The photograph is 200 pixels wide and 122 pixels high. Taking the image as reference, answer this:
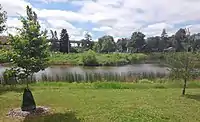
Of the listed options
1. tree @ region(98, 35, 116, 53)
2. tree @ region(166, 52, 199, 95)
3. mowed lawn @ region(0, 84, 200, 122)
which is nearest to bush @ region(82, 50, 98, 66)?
tree @ region(98, 35, 116, 53)

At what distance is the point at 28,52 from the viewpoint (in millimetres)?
13242

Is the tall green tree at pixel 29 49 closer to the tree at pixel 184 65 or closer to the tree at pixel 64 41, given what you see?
the tree at pixel 184 65

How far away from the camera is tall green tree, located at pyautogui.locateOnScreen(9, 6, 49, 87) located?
1309 cm

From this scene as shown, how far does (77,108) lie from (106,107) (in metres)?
1.38

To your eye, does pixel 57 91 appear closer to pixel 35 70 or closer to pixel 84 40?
pixel 35 70

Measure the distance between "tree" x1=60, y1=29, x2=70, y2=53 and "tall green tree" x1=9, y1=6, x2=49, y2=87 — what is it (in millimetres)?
73355

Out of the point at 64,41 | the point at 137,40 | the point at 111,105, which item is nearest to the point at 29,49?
the point at 111,105

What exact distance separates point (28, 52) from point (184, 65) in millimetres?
9510

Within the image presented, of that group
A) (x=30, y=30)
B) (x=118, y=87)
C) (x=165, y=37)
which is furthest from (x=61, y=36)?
(x=30, y=30)

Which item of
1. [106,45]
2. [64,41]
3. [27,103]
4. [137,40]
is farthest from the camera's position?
[137,40]

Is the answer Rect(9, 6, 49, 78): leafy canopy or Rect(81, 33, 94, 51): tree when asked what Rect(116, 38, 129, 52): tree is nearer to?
Rect(81, 33, 94, 51): tree

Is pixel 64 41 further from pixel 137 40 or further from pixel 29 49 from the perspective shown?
pixel 29 49

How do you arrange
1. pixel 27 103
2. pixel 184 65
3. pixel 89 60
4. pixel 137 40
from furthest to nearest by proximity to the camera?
pixel 137 40, pixel 89 60, pixel 184 65, pixel 27 103

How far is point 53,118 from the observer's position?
39.3 feet
